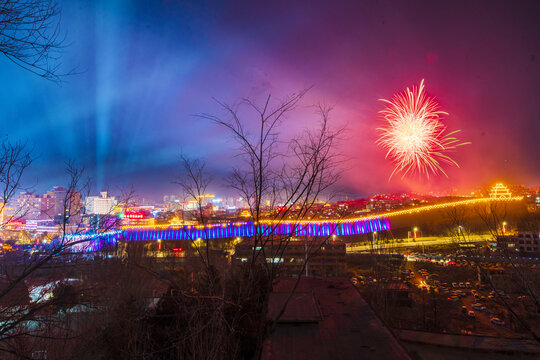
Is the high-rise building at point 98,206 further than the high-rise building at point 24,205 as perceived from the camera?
Yes

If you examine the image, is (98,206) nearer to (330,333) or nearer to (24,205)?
(24,205)

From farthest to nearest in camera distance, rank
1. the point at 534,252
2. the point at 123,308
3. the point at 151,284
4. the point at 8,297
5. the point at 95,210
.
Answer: the point at 534,252
the point at 151,284
the point at 123,308
the point at 95,210
the point at 8,297

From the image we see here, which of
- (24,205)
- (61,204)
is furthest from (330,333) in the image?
(24,205)

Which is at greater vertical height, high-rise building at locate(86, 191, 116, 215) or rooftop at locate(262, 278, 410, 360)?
high-rise building at locate(86, 191, 116, 215)

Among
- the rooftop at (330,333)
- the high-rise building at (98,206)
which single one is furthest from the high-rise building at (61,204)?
the rooftop at (330,333)

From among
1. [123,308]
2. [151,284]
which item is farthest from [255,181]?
[151,284]

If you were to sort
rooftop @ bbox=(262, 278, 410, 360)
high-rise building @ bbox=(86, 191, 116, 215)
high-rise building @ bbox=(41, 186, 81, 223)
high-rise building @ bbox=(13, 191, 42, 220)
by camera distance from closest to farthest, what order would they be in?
1. high-rise building @ bbox=(13, 191, 42, 220)
2. high-rise building @ bbox=(41, 186, 81, 223)
3. rooftop @ bbox=(262, 278, 410, 360)
4. high-rise building @ bbox=(86, 191, 116, 215)

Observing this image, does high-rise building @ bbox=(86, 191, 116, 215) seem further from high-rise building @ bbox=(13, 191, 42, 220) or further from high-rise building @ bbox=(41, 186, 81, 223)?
high-rise building @ bbox=(13, 191, 42, 220)

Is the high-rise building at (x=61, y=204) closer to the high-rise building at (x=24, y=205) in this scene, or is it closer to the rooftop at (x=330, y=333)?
the high-rise building at (x=24, y=205)

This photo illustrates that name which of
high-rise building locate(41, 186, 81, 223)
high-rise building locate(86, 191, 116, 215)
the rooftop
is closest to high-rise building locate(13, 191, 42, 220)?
high-rise building locate(41, 186, 81, 223)

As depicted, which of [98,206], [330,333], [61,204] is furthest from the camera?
[330,333]

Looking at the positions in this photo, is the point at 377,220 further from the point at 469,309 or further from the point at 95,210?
the point at 95,210
